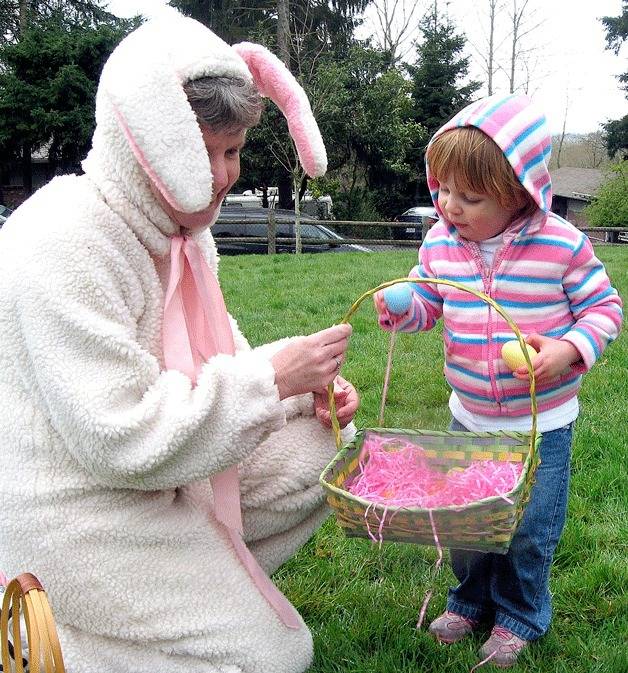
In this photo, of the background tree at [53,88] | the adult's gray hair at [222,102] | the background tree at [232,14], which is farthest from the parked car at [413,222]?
the adult's gray hair at [222,102]

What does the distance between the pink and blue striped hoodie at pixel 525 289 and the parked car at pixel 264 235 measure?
13.1m

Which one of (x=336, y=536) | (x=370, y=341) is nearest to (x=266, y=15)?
(x=370, y=341)

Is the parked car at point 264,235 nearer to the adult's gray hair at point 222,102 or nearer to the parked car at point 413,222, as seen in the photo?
the parked car at point 413,222

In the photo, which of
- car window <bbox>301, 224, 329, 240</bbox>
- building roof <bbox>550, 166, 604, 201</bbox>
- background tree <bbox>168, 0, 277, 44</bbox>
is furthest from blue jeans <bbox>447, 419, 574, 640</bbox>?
building roof <bbox>550, 166, 604, 201</bbox>

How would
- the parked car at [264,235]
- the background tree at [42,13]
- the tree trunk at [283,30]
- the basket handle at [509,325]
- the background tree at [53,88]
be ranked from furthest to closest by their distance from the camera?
the background tree at [42,13]
the tree trunk at [283,30]
the background tree at [53,88]
the parked car at [264,235]
the basket handle at [509,325]

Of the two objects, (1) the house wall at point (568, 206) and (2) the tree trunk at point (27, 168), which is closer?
(2) the tree trunk at point (27, 168)

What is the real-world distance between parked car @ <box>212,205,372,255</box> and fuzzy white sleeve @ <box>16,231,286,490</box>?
13405mm

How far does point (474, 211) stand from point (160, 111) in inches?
33.5

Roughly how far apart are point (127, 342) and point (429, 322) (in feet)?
3.09

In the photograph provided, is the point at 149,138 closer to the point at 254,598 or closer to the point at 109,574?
the point at 109,574

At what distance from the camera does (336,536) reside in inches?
116

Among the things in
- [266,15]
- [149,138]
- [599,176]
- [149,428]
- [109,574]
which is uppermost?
[266,15]

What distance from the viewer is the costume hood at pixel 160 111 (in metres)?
1.71

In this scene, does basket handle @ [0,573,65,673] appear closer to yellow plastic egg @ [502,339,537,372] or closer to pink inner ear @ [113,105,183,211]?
pink inner ear @ [113,105,183,211]
